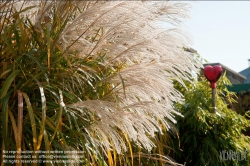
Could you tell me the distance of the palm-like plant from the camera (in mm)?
2012

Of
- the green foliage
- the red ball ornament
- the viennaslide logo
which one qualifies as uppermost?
the red ball ornament

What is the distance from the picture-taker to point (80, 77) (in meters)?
2.39

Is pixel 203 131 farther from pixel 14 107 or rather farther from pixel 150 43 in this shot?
pixel 14 107

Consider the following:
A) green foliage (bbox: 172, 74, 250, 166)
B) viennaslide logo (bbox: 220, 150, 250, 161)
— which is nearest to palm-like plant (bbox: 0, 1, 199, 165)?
green foliage (bbox: 172, 74, 250, 166)

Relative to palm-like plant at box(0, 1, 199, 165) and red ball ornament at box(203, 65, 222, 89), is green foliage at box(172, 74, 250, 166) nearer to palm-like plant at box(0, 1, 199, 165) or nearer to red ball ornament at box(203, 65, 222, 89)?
red ball ornament at box(203, 65, 222, 89)

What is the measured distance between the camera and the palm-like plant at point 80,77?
201 centimetres

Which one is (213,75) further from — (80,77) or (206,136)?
(80,77)

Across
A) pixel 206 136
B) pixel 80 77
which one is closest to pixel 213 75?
pixel 206 136

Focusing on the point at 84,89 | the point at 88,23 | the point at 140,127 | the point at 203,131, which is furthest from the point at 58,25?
the point at 203,131

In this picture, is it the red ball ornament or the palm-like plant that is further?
the red ball ornament

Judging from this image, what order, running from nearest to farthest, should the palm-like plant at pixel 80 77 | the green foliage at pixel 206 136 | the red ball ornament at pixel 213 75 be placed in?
1. the palm-like plant at pixel 80 77
2. the green foliage at pixel 206 136
3. the red ball ornament at pixel 213 75

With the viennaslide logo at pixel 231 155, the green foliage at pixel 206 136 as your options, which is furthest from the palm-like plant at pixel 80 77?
the viennaslide logo at pixel 231 155

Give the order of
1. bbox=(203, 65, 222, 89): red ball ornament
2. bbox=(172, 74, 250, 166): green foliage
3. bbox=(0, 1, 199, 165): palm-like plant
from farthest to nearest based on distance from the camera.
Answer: bbox=(203, 65, 222, 89): red ball ornament, bbox=(172, 74, 250, 166): green foliage, bbox=(0, 1, 199, 165): palm-like plant

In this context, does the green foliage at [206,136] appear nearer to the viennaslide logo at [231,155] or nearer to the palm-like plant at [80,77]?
the viennaslide logo at [231,155]
